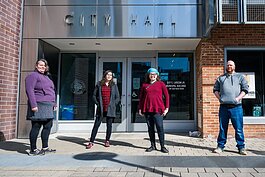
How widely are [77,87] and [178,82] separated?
338 cm

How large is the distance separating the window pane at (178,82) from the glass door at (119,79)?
4.16ft

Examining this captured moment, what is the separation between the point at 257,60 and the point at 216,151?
348 cm

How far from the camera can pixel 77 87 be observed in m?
8.83

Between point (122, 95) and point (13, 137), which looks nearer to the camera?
point (13, 137)

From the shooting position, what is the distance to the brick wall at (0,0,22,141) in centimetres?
677

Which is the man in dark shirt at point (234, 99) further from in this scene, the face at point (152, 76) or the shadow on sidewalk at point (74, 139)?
the shadow on sidewalk at point (74, 139)

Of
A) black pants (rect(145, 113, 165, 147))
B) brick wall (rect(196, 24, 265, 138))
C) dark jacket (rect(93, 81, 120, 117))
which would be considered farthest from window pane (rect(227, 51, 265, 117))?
dark jacket (rect(93, 81, 120, 117))

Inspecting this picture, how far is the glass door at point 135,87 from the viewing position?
8516 millimetres

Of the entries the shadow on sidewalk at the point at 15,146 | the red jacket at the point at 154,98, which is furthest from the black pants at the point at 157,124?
the shadow on sidewalk at the point at 15,146

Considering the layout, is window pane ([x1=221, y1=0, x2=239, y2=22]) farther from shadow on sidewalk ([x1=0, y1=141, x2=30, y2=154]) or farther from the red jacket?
shadow on sidewalk ([x1=0, y1=141, x2=30, y2=154])

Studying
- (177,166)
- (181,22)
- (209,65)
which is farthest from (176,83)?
(177,166)

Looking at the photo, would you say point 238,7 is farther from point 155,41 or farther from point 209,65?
point 155,41

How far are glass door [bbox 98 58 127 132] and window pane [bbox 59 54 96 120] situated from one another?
Result: 0.38 metres

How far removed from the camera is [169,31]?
23.7 ft
